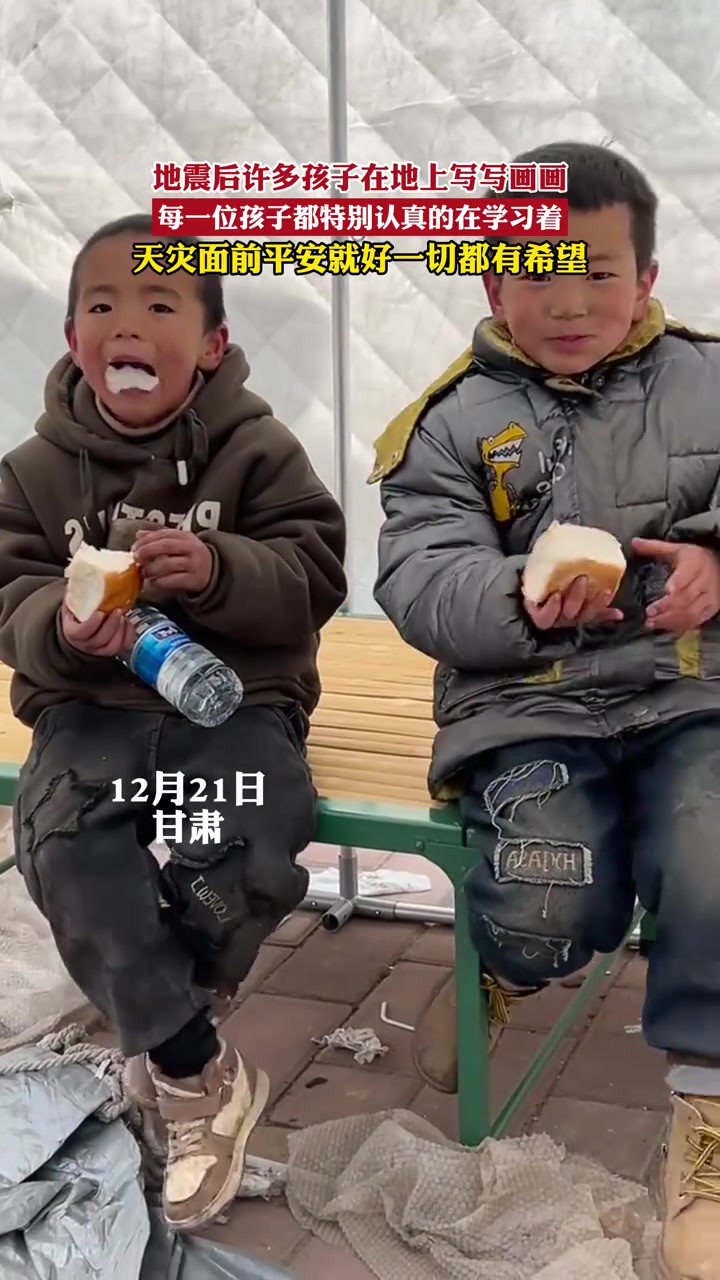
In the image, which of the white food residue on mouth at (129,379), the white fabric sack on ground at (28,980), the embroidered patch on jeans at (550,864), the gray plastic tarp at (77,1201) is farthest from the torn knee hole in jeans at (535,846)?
the white fabric sack on ground at (28,980)

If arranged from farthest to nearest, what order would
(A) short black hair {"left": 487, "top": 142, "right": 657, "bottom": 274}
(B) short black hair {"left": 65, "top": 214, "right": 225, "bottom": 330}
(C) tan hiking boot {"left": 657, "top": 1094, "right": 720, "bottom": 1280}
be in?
(B) short black hair {"left": 65, "top": 214, "right": 225, "bottom": 330} < (A) short black hair {"left": 487, "top": 142, "right": 657, "bottom": 274} < (C) tan hiking boot {"left": 657, "top": 1094, "right": 720, "bottom": 1280}

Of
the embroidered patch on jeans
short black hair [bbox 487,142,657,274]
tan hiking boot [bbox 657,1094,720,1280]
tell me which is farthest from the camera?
short black hair [bbox 487,142,657,274]

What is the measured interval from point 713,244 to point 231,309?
0.72 meters

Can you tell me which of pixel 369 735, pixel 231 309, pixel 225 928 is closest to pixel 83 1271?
pixel 225 928

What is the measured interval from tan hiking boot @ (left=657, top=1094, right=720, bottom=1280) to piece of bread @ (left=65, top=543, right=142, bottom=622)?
0.68 metres

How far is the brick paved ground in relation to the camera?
4.73 feet

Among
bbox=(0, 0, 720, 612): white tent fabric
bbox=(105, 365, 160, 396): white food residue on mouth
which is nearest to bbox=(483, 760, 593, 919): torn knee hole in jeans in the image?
bbox=(105, 365, 160, 396): white food residue on mouth

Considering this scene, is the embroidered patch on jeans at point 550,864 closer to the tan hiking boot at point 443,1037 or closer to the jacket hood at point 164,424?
the tan hiking boot at point 443,1037

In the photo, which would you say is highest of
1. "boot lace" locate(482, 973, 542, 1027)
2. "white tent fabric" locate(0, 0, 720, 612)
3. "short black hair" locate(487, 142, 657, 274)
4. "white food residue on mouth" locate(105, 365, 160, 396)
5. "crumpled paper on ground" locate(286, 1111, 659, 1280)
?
"white tent fabric" locate(0, 0, 720, 612)

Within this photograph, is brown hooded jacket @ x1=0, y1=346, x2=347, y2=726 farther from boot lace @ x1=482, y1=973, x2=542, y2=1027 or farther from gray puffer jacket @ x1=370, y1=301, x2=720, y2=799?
boot lace @ x1=482, y1=973, x2=542, y2=1027

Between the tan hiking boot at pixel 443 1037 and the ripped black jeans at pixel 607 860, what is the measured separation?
11 cm

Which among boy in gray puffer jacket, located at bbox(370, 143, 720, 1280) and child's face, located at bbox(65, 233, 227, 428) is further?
A: child's face, located at bbox(65, 233, 227, 428)

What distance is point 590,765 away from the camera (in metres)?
1.29

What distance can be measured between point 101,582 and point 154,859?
0.28 m
